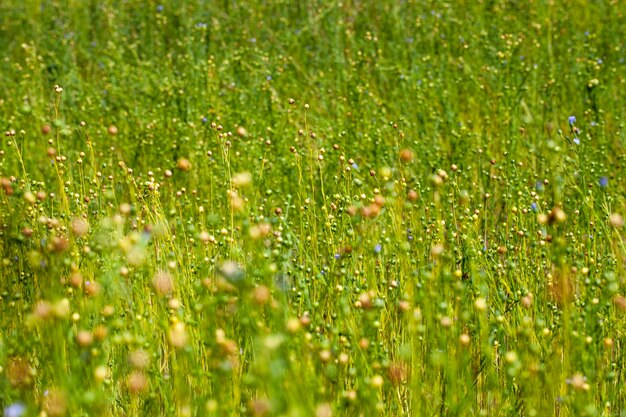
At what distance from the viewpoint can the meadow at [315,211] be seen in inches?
79.7

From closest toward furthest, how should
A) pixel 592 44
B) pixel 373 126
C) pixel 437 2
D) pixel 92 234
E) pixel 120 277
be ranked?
pixel 120 277
pixel 92 234
pixel 373 126
pixel 592 44
pixel 437 2

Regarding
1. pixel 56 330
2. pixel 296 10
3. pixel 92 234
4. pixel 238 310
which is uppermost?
pixel 56 330

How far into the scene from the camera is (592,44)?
534 centimetres

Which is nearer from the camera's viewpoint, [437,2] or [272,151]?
[272,151]

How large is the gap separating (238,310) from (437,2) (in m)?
4.94

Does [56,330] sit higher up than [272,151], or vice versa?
[56,330]

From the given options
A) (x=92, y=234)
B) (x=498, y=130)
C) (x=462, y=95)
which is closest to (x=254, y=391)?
(x=92, y=234)

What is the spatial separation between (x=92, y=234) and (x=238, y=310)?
911 mm

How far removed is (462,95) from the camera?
4910 millimetres

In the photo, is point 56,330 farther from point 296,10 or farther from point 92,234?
point 296,10

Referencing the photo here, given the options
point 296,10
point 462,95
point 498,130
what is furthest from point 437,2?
point 498,130

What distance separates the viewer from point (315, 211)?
3.41 metres

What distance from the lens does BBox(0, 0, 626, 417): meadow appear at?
2023 millimetres

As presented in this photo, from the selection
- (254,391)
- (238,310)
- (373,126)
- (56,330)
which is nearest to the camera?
(56,330)
